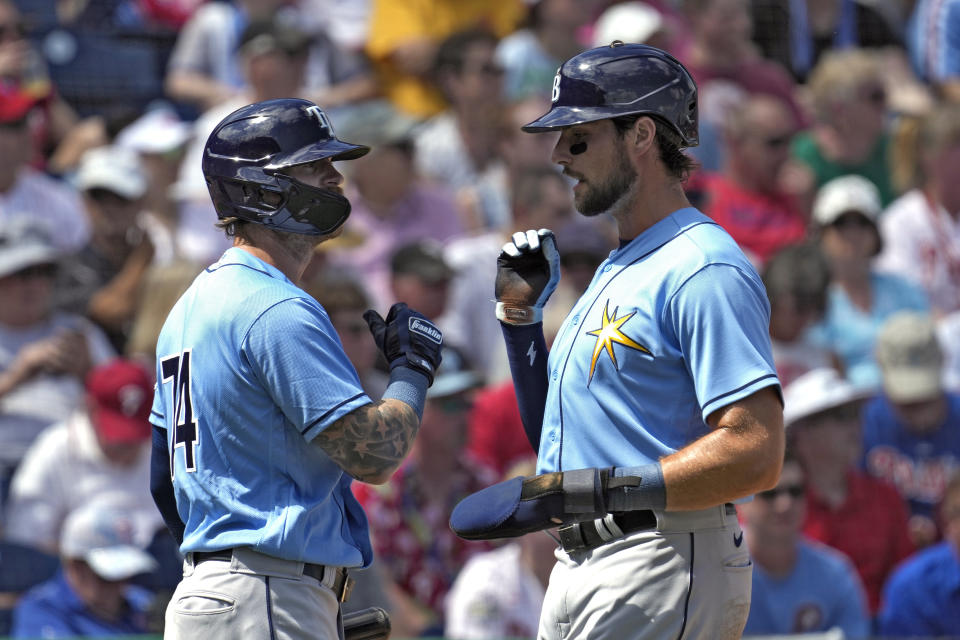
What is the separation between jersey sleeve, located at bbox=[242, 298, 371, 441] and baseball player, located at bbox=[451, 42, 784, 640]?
0.42 m

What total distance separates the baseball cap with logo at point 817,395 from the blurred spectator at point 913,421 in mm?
380

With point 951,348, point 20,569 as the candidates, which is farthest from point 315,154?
point 951,348

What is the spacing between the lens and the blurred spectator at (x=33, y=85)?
30.2ft

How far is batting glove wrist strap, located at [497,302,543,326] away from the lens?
392cm

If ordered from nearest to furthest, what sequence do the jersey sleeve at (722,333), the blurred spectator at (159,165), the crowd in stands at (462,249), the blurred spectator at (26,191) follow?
the jersey sleeve at (722,333) → the crowd in stands at (462,249) → the blurred spectator at (26,191) → the blurred spectator at (159,165)

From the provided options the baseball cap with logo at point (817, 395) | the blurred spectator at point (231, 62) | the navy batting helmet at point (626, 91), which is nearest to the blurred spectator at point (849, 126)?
the baseball cap with logo at point (817, 395)

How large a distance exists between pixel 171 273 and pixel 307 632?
15.3 feet

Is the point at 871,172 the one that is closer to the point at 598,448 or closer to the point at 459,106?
the point at 459,106

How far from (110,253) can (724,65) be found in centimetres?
426

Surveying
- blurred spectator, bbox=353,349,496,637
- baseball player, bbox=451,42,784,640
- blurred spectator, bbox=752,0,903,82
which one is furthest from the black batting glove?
blurred spectator, bbox=752,0,903,82

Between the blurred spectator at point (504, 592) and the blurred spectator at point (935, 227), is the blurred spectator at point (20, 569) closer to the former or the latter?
the blurred spectator at point (504, 592)

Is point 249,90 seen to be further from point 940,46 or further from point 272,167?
point 272,167

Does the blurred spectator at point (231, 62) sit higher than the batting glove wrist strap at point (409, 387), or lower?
lower

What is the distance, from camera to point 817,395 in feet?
24.2
